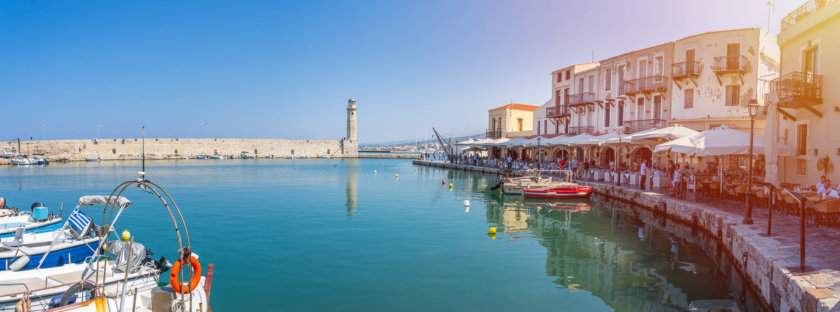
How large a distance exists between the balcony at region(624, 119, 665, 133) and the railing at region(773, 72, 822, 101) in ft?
41.8

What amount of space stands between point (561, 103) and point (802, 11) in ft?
77.6

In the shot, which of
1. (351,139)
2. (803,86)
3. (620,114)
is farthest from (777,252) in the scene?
(351,139)

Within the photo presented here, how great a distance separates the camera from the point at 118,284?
794 centimetres

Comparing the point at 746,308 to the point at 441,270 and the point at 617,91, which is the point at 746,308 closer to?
the point at 441,270

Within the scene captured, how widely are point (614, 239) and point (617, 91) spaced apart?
62.1ft

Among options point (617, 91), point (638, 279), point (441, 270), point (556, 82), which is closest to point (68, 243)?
point (441, 270)

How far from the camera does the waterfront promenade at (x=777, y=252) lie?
19.4 feet

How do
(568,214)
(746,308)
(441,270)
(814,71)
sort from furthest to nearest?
(568,214) → (814,71) → (441,270) → (746,308)

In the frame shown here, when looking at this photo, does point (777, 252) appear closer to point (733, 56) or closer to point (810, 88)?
point (810, 88)

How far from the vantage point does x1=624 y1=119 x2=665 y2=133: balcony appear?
2603 cm

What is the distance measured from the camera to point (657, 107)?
2647 centimetres

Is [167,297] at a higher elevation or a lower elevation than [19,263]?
higher

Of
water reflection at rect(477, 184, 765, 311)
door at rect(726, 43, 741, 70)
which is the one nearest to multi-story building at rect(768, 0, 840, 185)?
water reflection at rect(477, 184, 765, 311)

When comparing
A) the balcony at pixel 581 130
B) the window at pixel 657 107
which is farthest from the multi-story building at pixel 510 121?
the window at pixel 657 107
